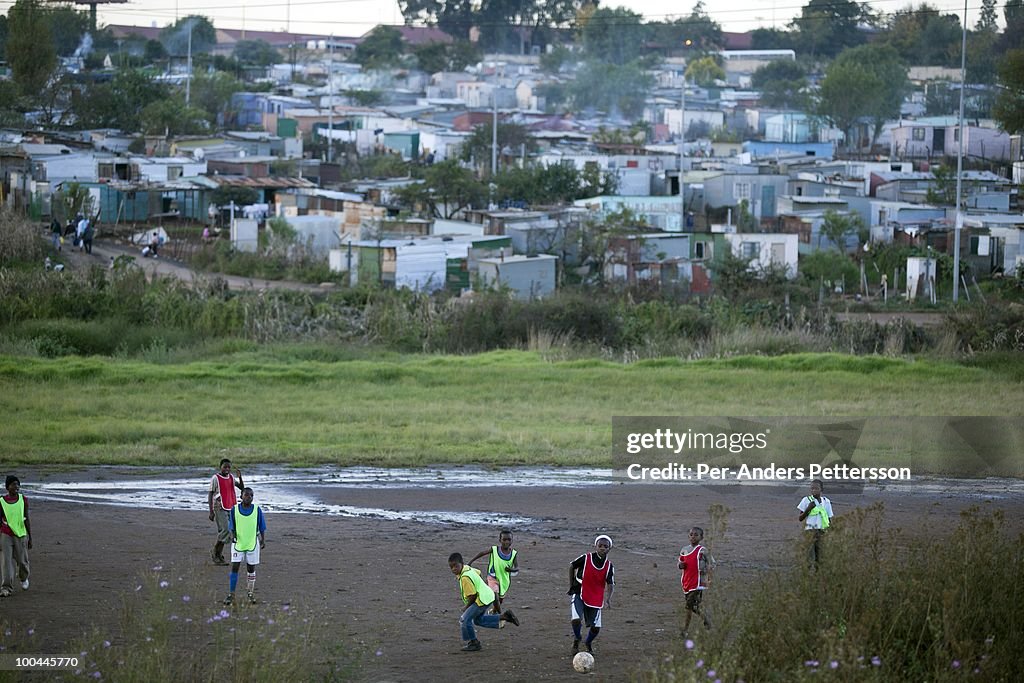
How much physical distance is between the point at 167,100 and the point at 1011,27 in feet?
218

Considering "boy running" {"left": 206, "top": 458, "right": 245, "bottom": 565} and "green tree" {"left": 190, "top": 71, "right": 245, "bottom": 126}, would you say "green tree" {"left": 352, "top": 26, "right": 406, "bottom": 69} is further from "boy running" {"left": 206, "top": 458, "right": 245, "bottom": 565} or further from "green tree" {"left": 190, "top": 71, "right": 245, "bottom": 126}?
"boy running" {"left": 206, "top": 458, "right": 245, "bottom": 565}

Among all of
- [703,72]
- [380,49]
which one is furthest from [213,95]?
[703,72]

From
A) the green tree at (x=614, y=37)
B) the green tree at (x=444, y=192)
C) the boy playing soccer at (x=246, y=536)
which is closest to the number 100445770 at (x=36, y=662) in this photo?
the boy playing soccer at (x=246, y=536)

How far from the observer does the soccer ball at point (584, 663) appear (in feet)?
32.5

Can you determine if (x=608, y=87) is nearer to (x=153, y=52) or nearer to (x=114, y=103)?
(x=153, y=52)

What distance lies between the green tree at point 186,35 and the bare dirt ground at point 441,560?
334 ft

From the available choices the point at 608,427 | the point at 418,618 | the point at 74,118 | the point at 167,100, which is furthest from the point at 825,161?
the point at 418,618

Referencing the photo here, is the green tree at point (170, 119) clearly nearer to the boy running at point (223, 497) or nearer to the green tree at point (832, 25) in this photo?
the boy running at point (223, 497)

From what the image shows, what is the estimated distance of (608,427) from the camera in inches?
827

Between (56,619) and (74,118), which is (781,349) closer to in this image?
(56,619)

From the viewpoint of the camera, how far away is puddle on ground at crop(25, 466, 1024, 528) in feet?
49.9

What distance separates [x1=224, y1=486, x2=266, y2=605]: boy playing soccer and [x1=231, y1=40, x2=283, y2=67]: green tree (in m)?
103

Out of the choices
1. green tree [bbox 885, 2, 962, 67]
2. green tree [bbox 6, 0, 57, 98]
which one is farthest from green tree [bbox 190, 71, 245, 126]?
green tree [bbox 885, 2, 962, 67]

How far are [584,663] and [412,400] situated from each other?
13.2m
